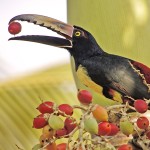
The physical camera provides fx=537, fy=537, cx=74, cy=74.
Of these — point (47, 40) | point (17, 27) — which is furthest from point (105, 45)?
point (17, 27)

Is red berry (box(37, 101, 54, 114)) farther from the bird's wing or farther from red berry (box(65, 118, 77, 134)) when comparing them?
the bird's wing

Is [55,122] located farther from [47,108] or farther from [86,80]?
[86,80]

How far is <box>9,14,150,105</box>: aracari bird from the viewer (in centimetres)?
140

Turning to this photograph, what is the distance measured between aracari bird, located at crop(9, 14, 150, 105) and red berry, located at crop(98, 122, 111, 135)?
1.68ft

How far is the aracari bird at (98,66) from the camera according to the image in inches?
55.2

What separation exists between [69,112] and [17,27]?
0.52 metres

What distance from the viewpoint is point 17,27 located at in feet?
4.40

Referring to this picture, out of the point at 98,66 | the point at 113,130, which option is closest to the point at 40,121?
the point at 113,130

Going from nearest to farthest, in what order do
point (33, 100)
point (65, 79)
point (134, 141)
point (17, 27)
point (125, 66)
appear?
point (134, 141), point (17, 27), point (125, 66), point (33, 100), point (65, 79)

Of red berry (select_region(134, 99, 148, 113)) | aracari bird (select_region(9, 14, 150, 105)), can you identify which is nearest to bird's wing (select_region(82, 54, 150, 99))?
aracari bird (select_region(9, 14, 150, 105))

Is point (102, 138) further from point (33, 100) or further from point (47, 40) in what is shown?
point (33, 100)

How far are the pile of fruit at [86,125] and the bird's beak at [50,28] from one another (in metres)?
0.49

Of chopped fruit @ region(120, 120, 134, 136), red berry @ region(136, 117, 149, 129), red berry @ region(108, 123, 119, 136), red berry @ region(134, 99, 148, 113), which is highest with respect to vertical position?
red berry @ region(134, 99, 148, 113)

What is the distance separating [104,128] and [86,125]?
60mm
